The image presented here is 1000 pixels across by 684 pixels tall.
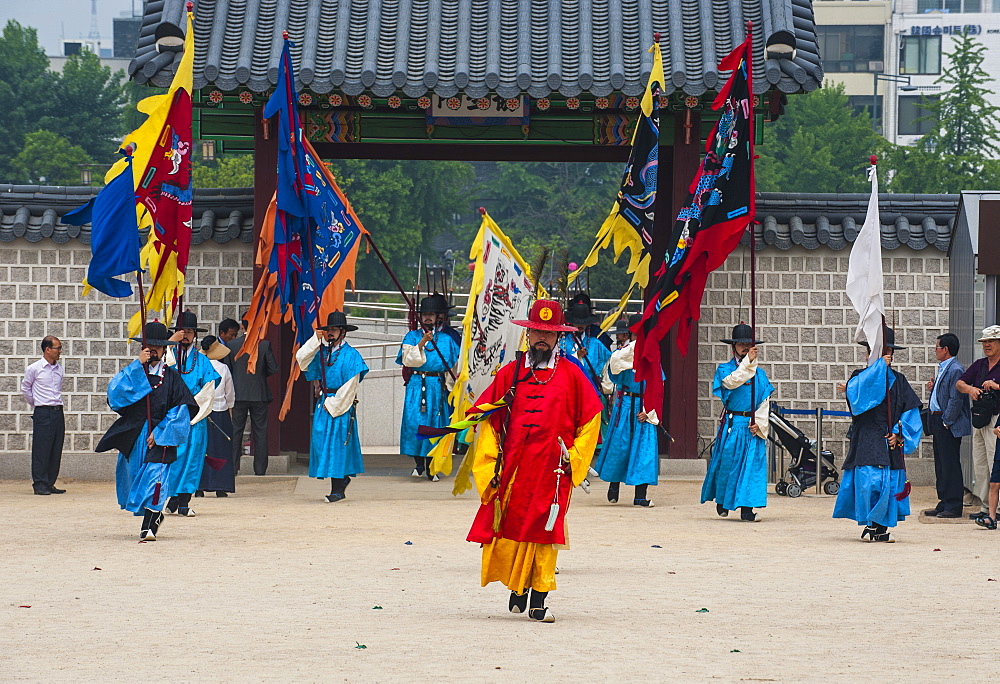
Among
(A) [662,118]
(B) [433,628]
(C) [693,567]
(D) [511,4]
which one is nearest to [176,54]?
(D) [511,4]

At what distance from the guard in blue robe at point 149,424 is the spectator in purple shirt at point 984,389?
20.1 ft

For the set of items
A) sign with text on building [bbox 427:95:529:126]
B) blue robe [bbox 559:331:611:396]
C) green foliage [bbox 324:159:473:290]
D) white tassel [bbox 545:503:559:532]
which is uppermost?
green foliage [bbox 324:159:473:290]

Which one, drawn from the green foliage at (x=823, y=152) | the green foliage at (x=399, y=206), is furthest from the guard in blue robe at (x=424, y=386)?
the green foliage at (x=823, y=152)

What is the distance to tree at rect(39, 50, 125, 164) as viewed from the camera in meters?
48.7

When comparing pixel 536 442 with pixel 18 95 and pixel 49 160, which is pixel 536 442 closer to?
pixel 49 160

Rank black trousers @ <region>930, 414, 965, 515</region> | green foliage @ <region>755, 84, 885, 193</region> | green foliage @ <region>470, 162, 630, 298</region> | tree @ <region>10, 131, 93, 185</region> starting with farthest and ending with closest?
green foliage @ <region>470, 162, 630, 298</region> → green foliage @ <region>755, 84, 885, 193</region> → tree @ <region>10, 131, 93, 185</region> → black trousers @ <region>930, 414, 965, 515</region>

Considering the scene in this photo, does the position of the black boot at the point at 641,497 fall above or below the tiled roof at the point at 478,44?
below

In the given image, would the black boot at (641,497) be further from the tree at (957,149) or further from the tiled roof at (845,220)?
the tree at (957,149)

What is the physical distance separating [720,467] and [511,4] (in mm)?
5926

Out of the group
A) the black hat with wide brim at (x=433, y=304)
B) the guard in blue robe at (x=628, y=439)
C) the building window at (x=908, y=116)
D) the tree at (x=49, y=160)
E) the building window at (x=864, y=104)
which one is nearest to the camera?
the guard in blue robe at (x=628, y=439)

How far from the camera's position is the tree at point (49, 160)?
44.6m

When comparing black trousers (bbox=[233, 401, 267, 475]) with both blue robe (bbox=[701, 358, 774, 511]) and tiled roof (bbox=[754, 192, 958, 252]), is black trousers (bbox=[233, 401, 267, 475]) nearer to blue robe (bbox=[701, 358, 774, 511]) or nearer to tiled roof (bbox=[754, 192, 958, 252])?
blue robe (bbox=[701, 358, 774, 511])

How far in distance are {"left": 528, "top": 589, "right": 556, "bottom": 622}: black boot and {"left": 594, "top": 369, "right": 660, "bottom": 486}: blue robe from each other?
5.65 meters

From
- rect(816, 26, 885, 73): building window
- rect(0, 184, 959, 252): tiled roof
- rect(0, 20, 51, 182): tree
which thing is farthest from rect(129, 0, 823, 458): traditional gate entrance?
rect(816, 26, 885, 73): building window
